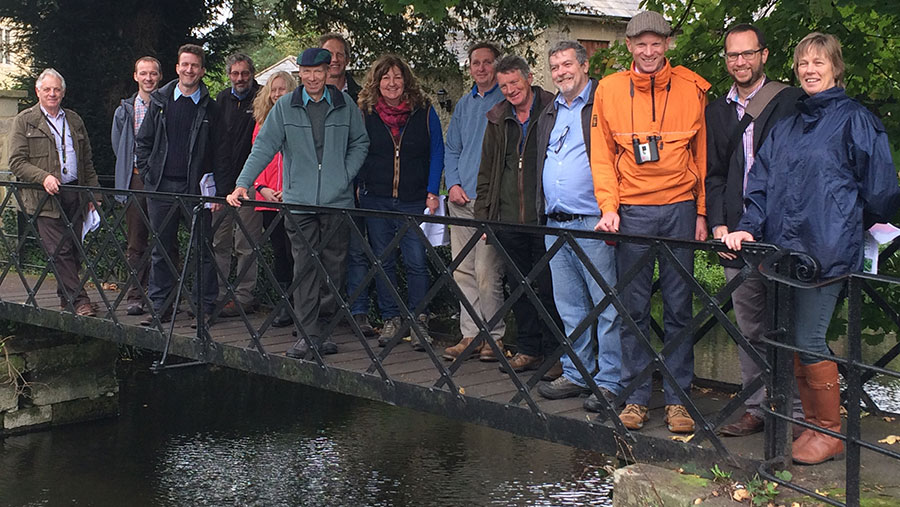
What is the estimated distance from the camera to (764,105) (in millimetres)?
4469

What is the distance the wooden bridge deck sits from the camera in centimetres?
443

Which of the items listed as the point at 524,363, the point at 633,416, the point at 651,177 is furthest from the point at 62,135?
the point at 633,416

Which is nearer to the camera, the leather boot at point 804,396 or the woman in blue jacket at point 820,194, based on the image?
the woman in blue jacket at point 820,194

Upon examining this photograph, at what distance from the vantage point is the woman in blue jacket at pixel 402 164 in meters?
6.43

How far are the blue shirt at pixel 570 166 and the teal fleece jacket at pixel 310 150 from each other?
5.05 ft

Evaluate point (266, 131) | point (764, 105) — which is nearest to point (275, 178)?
point (266, 131)

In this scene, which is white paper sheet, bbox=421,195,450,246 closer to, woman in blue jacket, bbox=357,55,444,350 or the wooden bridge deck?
woman in blue jacket, bbox=357,55,444,350

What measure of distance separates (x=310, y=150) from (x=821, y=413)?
318cm

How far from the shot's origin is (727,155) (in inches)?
179

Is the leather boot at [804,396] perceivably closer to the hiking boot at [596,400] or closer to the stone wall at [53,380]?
the hiking boot at [596,400]

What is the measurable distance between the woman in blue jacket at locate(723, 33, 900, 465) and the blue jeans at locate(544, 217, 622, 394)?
757 millimetres

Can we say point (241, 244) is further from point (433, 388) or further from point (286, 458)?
point (286, 458)

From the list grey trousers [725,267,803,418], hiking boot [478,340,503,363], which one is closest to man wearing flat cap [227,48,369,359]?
hiking boot [478,340,503,363]

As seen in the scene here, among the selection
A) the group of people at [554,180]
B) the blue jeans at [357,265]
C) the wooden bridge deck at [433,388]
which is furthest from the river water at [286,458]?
the blue jeans at [357,265]
